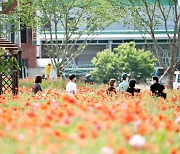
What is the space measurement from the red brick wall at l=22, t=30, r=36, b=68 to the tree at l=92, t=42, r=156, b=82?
5.95 meters

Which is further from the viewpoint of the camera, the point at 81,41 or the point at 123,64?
the point at 81,41

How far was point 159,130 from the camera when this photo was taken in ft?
16.6

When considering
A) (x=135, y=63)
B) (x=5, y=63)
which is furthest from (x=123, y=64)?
(x=5, y=63)

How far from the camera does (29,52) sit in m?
41.5

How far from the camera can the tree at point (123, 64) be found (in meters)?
36.3

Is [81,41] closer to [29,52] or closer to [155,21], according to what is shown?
[29,52]

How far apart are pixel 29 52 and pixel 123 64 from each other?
8233 millimetres

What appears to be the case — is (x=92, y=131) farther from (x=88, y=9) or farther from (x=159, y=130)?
(x=88, y=9)

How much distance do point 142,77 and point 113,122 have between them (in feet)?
107

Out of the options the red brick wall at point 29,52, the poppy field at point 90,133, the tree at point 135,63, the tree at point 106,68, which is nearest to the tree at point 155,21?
the tree at point 106,68

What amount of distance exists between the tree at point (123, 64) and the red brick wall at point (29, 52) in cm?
595

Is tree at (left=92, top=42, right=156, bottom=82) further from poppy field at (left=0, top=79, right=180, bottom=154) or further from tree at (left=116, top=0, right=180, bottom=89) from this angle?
poppy field at (left=0, top=79, right=180, bottom=154)

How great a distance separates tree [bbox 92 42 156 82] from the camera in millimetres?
36281

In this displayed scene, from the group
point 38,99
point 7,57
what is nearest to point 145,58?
point 7,57
